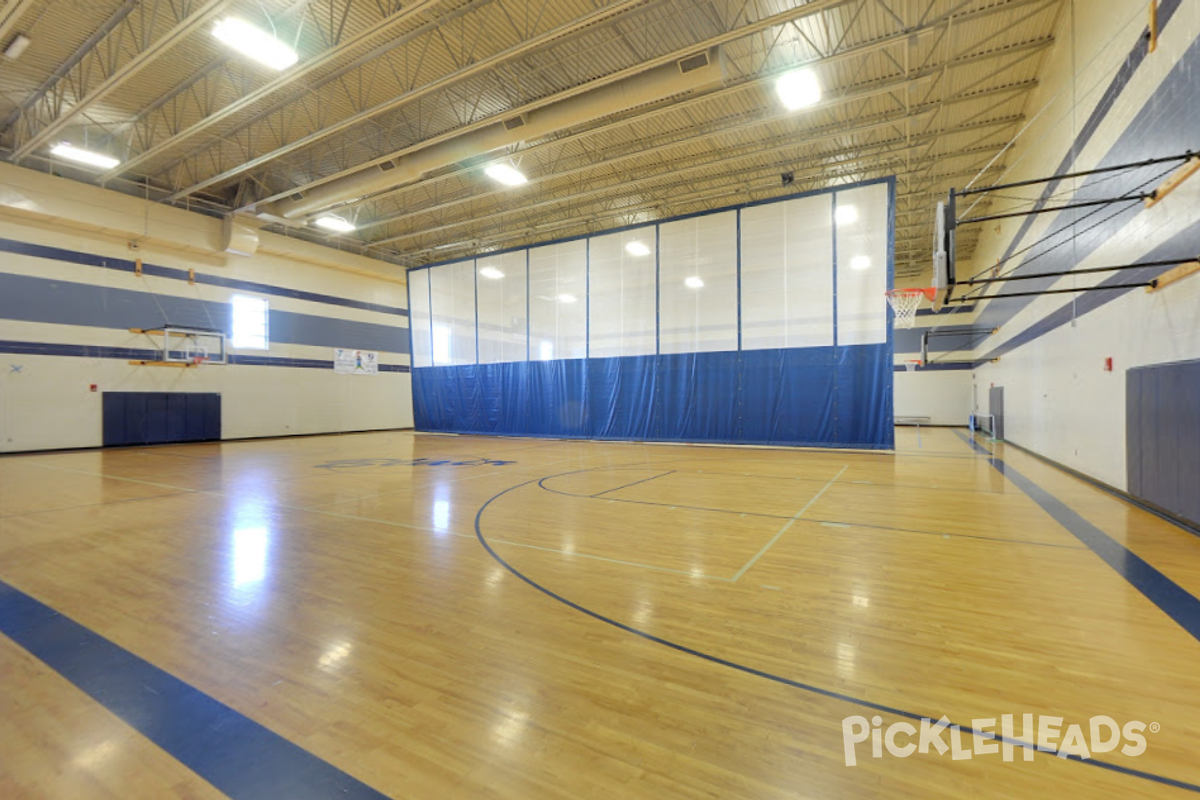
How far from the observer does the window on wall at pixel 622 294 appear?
1407 cm

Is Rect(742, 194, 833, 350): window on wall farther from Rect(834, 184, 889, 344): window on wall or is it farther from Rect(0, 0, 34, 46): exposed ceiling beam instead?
Rect(0, 0, 34, 46): exposed ceiling beam

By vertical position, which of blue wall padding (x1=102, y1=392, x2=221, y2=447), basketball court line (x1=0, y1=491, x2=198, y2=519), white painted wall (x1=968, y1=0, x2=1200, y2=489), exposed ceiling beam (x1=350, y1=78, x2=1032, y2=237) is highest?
exposed ceiling beam (x1=350, y1=78, x2=1032, y2=237)

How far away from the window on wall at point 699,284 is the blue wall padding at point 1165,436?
25.9ft

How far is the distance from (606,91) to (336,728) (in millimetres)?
9474

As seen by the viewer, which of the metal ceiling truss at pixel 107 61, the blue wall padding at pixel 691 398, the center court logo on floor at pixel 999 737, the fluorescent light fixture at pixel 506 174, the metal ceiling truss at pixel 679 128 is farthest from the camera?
the blue wall padding at pixel 691 398

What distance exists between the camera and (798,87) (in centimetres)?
812

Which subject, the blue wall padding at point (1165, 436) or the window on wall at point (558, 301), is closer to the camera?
the blue wall padding at point (1165, 436)

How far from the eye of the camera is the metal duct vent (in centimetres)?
787

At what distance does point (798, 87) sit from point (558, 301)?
8846 millimetres

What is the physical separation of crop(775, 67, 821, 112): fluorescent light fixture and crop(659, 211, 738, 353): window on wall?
4.46 metres

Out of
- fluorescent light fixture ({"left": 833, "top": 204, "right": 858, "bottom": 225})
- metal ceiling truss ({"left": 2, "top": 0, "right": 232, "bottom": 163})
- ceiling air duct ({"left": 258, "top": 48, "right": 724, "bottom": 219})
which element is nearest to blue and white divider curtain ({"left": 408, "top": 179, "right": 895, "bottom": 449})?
fluorescent light fixture ({"left": 833, "top": 204, "right": 858, "bottom": 225})

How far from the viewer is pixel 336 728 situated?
1841mm

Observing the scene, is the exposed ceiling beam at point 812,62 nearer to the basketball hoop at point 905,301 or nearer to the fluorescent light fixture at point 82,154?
the basketball hoop at point 905,301

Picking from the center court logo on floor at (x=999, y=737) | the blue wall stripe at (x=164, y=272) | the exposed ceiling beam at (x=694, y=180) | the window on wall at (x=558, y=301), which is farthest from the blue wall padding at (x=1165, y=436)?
the blue wall stripe at (x=164, y=272)
